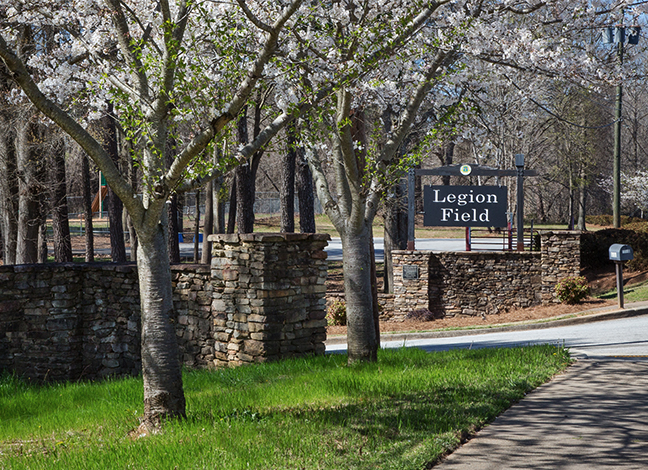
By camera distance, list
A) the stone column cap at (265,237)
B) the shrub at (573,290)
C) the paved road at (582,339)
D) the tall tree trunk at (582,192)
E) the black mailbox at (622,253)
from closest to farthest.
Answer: the stone column cap at (265,237) → the paved road at (582,339) → the black mailbox at (622,253) → the shrub at (573,290) → the tall tree trunk at (582,192)

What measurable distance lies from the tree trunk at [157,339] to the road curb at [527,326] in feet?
30.1

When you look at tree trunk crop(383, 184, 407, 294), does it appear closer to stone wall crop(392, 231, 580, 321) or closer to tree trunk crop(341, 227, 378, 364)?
stone wall crop(392, 231, 580, 321)

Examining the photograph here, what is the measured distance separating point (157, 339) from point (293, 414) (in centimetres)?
144

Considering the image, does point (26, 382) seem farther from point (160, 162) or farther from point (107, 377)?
point (160, 162)

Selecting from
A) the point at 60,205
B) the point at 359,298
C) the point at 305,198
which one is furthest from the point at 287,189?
the point at 359,298

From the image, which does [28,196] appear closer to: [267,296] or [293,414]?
[267,296]

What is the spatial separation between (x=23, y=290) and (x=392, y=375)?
264 inches

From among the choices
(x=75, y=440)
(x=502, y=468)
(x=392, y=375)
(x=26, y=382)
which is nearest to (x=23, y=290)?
(x=26, y=382)

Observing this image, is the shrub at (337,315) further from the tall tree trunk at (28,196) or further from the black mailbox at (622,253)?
the tall tree trunk at (28,196)

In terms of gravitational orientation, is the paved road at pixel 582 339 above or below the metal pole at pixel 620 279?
below

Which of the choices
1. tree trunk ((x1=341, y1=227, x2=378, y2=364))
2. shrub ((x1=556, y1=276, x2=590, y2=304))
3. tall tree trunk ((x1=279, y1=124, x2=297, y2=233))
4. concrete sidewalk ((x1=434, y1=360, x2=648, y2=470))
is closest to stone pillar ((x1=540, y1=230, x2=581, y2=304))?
shrub ((x1=556, y1=276, x2=590, y2=304))

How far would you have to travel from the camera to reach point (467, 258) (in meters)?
18.4

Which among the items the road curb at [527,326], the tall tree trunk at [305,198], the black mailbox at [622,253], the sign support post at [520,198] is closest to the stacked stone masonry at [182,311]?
the road curb at [527,326]

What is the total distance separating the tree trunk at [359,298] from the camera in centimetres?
850
